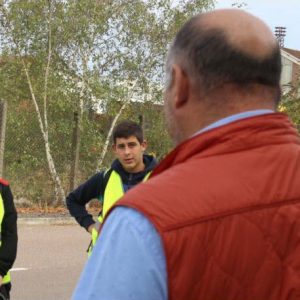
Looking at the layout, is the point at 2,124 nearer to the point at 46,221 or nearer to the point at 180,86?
the point at 46,221

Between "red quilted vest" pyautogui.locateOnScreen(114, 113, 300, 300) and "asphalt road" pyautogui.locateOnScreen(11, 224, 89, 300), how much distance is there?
642cm

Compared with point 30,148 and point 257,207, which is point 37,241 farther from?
point 257,207

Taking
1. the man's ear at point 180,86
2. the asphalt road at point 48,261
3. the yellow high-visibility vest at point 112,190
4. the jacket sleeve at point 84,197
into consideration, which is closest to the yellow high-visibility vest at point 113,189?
the yellow high-visibility vest at point 112,190

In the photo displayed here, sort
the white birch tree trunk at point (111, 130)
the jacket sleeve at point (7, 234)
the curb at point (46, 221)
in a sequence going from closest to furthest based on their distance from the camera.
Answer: the jacket sleeve at point (7, 234), the curb at point (46, 221), the white birch tree trunk at point (111, 130)

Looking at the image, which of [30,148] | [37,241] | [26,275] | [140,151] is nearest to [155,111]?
[30,148]

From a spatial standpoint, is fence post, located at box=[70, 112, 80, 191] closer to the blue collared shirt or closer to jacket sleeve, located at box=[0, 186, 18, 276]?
jacket sleeve, located at box=[0, 186, 18, 276]

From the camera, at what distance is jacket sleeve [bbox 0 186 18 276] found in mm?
4270

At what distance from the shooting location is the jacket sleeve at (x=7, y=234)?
14.0ft

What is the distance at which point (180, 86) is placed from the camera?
5.50ft

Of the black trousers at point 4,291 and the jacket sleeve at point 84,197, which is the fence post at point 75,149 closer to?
the jacket sleeve at point 84,197

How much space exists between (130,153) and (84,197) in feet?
2.26

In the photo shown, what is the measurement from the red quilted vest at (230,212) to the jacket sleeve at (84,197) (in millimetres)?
3829

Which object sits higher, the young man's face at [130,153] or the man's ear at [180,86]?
the man's ear at [180,86]

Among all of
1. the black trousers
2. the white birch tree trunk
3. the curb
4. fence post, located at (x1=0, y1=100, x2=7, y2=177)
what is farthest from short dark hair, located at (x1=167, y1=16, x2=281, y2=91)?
the white birch tree trunk
